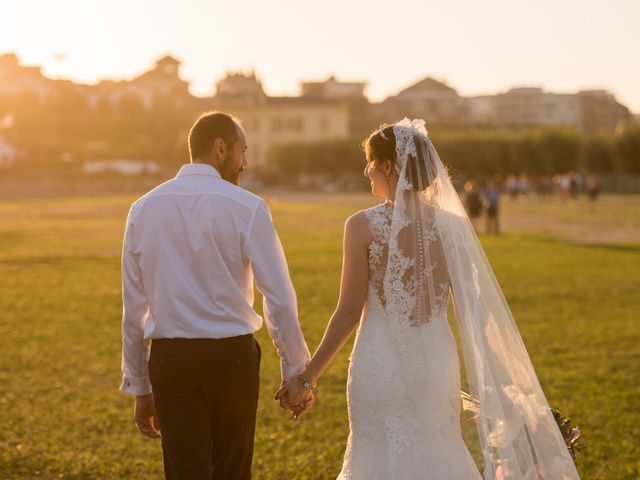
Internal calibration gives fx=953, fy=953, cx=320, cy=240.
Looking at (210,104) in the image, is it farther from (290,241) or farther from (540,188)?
(290,241)

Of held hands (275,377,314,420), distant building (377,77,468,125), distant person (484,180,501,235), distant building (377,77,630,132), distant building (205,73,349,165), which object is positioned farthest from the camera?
distant building (377,77,630,132)

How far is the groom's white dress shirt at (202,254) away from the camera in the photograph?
4.07 m

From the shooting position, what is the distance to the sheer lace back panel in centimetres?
435

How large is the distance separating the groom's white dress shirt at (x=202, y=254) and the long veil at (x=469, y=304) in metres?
0.60

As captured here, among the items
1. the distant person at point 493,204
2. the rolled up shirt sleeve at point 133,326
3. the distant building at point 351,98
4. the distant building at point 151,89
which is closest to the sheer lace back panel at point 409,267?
the rolled up shirt sleeve at point 133,326

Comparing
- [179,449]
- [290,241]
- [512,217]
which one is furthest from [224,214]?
[512,217]

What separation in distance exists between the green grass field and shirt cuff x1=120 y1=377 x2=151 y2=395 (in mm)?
1538

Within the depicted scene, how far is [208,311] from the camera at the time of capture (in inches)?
160

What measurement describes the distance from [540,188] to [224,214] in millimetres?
60063

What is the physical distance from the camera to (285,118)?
4141 inches

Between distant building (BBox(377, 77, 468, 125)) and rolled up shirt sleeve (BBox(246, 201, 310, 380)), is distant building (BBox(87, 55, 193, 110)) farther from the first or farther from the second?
rolled up shirt sleeve (BBox(246, 201, 310, 380))

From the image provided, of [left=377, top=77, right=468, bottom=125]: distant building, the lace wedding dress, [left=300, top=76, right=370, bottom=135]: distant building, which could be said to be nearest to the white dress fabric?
the lace wedding dress

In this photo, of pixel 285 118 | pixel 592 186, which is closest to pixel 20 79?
pixel 285 118

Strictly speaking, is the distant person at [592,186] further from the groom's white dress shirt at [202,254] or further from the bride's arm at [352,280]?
the groom's white dress shirt at [202,254]
